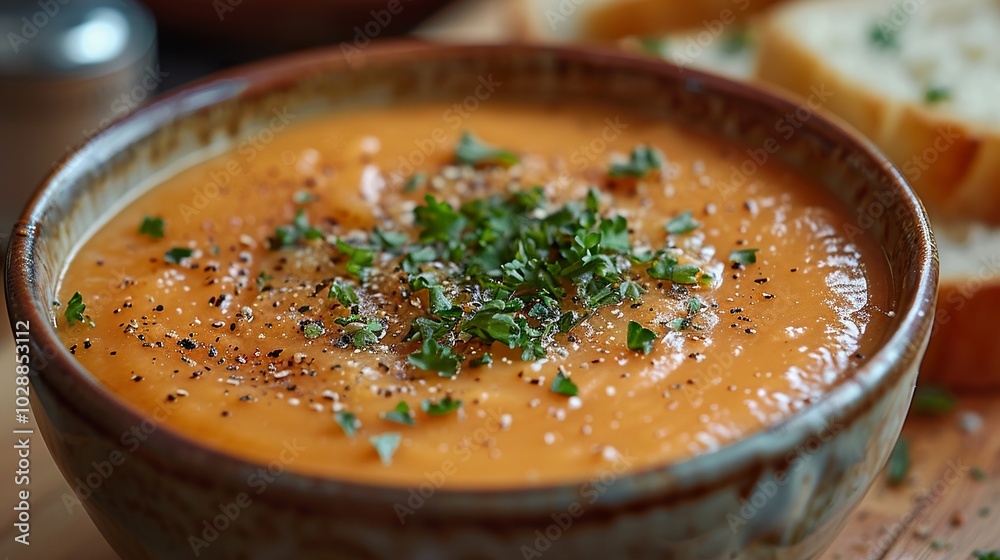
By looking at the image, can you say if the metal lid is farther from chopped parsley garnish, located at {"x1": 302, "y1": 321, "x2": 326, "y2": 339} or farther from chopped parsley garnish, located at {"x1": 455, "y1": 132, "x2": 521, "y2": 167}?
chopped parsley garnish, located at {"x1": 302, "y1": 321, "x2": 326, "y2": 339}

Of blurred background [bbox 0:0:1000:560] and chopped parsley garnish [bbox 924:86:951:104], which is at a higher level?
chopped parsley garnish [bbox 924:86:951:104]

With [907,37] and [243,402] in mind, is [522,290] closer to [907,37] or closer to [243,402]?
[243,402]

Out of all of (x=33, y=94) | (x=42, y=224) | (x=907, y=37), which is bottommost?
(x=33, y=94)

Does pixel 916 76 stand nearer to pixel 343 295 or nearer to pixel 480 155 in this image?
pixel 480 155

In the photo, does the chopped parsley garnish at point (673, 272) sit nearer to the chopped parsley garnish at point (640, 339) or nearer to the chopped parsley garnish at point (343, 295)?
the chopped parsley garnish at point (640, 339)

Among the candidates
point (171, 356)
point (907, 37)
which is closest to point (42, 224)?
point (171, 356)

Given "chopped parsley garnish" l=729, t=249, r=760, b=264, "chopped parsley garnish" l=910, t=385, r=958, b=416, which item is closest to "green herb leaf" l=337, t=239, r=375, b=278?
"chopped parsley garnish" l=729, t=249, r=760, b=264
